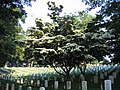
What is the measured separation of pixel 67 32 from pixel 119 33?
6828 millimetres

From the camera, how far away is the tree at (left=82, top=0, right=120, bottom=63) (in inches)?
565

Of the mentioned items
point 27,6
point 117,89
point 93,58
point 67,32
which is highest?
point 27,6

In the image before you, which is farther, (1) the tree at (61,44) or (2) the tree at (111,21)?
(1) the tree at (61,44)

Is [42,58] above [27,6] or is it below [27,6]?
below

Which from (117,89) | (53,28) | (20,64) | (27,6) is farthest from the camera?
(20,64)

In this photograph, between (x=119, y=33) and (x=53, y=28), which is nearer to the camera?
(x=119, y=33)

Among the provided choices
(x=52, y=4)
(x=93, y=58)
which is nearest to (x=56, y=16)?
(x=52, y=4)

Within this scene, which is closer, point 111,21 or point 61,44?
point 111,21

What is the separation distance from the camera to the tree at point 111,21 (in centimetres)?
1435

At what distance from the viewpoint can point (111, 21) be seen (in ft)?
49.3

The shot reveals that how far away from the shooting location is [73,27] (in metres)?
21.8

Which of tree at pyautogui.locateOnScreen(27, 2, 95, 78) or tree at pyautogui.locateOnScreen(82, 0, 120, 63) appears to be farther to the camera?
tree at pyautogui.locateOnScreen(27, 2, 95, 78)

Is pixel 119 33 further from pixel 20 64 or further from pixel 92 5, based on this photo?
pixel 20 64

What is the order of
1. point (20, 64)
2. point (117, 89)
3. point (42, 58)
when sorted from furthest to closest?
point (20, 64)
point (42, 58)
point (117, 89)
